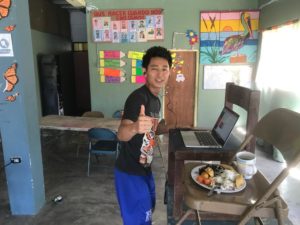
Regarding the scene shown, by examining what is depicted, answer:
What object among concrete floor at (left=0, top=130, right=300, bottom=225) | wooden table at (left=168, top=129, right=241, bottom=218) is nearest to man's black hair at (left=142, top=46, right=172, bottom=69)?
wooden table at (left=168, top=129, right=241, bottom=218)

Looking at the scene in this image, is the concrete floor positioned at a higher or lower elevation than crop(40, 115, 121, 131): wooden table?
lower

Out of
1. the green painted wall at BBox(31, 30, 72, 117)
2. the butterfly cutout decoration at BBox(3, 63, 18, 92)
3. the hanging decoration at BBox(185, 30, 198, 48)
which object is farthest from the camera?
the green painted wall at BBox(31, 30, 72, 117)

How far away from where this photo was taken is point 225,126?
5.74ft

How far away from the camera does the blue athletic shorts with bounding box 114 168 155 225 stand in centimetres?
160

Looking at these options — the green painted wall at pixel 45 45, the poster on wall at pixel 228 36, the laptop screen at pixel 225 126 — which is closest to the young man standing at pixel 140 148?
the laptop screen at pixel 225 126

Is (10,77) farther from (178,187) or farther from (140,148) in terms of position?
(178,187)

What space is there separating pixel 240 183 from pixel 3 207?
2.60 m

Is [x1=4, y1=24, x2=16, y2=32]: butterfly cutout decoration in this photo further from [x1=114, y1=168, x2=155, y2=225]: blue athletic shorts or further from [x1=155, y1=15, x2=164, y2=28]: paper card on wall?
[x1=155, y1=15, x2=164, y2=28]: paper card on wall

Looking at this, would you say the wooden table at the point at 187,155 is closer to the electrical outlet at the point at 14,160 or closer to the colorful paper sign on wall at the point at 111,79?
the electrical outlet at the point at 14,160

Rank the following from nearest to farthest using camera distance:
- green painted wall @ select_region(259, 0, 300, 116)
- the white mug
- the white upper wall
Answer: the white mug < green painted wall @ select_region(259, 0, 300, 116) < the white upper wall

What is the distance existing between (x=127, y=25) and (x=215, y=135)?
13.5ft

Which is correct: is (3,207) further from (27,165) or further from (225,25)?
(225,25)

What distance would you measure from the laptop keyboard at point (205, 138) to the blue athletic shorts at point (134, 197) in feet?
1.45

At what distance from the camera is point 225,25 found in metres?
5.21
